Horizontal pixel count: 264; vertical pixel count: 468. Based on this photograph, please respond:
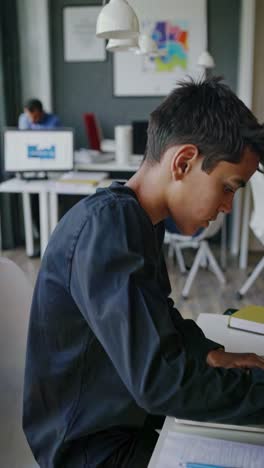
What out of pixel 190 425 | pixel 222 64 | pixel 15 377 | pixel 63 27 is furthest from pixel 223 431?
pixel 63 27

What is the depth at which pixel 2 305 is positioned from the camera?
110cm

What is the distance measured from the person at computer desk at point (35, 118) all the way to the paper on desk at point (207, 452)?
4032 mm

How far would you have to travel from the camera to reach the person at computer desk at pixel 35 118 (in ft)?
15.1

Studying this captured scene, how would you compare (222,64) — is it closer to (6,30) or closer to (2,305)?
(6,30)

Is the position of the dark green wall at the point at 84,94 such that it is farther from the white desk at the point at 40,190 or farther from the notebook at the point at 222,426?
the notebook at the point at 222,426

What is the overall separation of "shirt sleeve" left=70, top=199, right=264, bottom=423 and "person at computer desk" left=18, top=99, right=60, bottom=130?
154 inches

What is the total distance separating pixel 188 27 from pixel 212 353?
4.46m

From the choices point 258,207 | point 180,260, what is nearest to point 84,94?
point 180,260

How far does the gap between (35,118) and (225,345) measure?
12.8 ft

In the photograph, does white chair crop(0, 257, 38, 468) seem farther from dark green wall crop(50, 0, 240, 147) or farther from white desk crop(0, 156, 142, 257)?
dark green wall crop(50, 0, 240, 147)

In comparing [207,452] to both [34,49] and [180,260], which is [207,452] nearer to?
[180,260]

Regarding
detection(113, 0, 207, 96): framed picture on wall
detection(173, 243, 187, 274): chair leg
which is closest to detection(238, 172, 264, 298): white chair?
detection(173, 243, 187, 274): chair leg

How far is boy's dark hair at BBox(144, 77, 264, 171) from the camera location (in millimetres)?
859

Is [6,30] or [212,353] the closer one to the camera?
[212,353]
